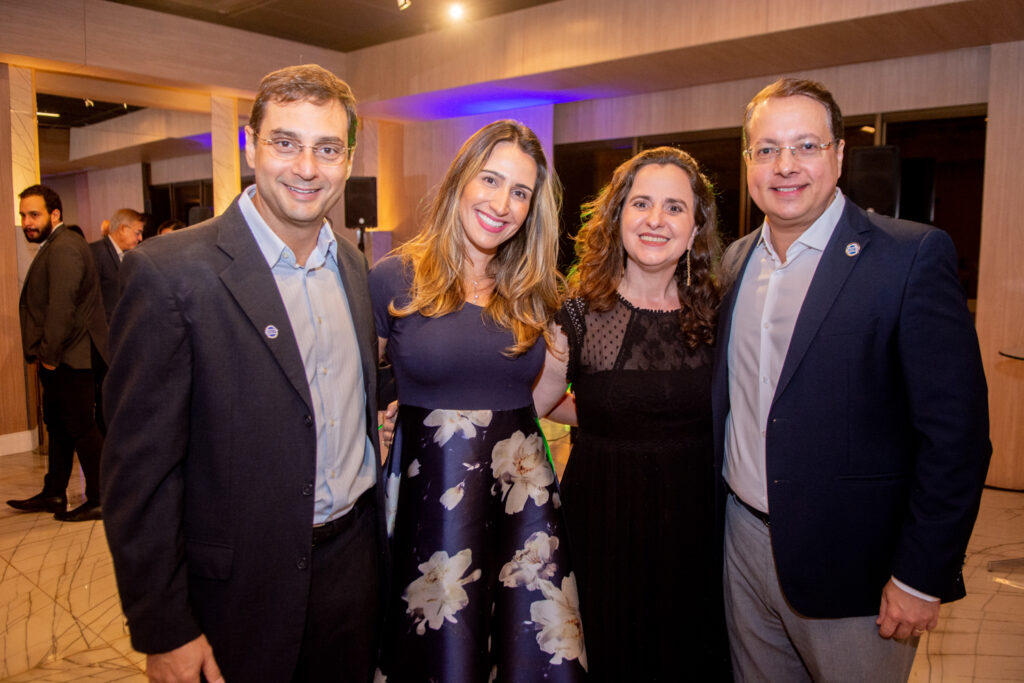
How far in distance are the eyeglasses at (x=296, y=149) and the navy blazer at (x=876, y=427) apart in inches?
44.0

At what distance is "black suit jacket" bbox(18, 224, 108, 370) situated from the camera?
4520 mm

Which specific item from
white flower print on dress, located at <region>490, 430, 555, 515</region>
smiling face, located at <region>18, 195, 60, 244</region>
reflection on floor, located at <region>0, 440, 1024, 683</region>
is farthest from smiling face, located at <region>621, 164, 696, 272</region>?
smiling face, located at <region>18, 195, 60, 244</region>

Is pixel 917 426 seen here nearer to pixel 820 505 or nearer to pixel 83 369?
pixel 820 505

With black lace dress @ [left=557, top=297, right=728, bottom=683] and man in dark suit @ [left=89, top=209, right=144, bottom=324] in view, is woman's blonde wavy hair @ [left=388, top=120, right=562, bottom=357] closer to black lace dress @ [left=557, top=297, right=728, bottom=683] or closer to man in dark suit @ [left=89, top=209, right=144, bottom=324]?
black lace dress @ [left=557, top=297, right=728, bottom=683]

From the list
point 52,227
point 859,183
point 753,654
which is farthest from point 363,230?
point 753,654

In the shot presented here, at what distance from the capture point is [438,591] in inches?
73.0

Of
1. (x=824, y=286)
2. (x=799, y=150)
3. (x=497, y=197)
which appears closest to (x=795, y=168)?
(x=799, y=150)

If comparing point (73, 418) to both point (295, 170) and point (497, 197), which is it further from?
point (295, 170)

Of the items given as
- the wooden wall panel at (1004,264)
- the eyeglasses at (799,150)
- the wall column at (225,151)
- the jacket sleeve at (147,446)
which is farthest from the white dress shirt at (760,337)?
the wall column at (225,151)

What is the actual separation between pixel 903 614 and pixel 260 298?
5.04ft

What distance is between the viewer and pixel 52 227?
4.88m

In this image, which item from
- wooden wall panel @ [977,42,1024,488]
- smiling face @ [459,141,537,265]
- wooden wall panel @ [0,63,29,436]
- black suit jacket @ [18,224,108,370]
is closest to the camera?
smiling face @ [459,141,537,265]

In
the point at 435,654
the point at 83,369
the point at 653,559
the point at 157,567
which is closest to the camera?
the point at 157,567

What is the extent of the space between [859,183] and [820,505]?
3.82 meters
